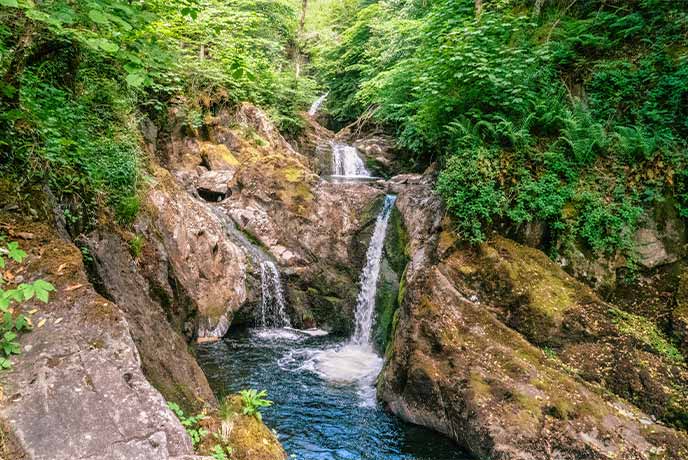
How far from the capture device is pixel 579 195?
22.8 ft

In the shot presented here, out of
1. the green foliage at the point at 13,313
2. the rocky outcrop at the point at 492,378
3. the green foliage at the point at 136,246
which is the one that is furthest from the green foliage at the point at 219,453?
the green foliage at the point at 136,246

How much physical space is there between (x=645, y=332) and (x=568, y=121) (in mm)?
3671

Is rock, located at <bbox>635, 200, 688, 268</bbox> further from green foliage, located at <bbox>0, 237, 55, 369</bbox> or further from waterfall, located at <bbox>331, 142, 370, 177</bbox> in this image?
waterfall, located at <bbox>331, 142, 370, 177</bbox>

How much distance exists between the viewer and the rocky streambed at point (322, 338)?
2686 millimetres

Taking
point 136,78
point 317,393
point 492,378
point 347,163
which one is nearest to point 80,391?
point 136,78

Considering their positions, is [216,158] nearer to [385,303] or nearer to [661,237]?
[385,303]

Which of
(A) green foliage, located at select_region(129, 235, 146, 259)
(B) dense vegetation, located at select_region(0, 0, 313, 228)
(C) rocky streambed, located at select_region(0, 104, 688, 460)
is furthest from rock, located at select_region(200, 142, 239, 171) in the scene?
(A) green foliage, located at select_region(129, 235, 146, 259)

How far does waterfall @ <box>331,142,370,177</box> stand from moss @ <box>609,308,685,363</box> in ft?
43.1

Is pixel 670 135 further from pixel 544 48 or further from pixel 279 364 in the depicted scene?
pixel 279 364

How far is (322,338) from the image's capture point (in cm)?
1062

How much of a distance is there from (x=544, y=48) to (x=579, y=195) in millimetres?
3077

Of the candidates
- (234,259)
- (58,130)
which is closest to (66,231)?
(58,130)

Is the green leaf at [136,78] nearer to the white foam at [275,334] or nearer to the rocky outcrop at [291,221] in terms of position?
the rocky outcrop at [291,221]

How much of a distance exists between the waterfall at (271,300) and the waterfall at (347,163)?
838 centimetres
